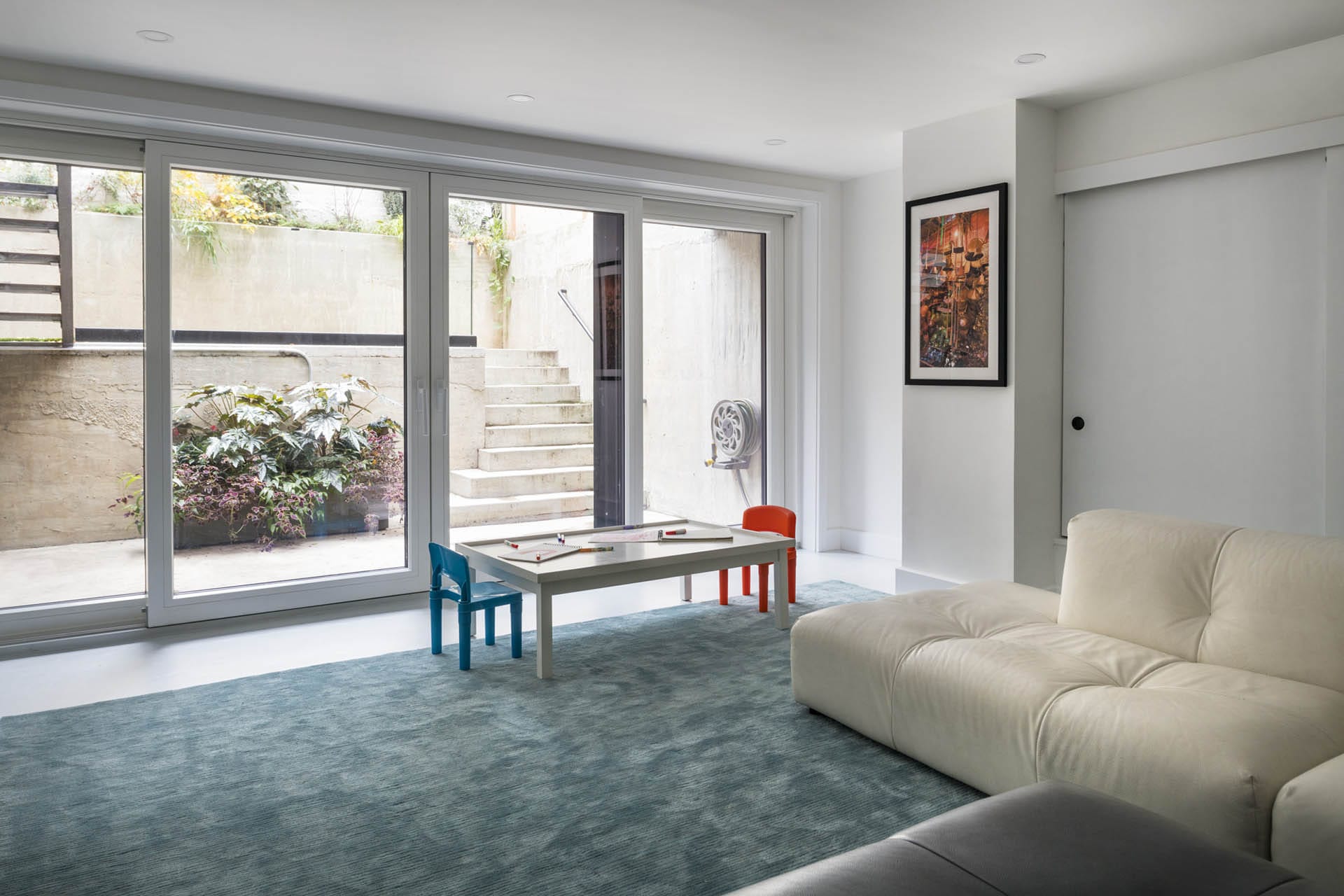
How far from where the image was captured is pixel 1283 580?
243 cm

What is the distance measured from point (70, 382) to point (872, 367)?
4.50 metres

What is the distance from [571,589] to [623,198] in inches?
111

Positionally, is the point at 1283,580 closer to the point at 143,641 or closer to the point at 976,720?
the point at 976,720

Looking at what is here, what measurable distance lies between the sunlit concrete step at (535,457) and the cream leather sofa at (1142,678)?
2.53m

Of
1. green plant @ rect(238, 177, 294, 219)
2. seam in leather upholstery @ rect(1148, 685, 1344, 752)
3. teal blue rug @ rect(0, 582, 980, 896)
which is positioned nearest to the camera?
seam in leather upholstery @ rect(1148, 685, 1344, 752)

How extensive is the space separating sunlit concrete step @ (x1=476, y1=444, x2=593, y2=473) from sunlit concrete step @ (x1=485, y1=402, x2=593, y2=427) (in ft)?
0.51

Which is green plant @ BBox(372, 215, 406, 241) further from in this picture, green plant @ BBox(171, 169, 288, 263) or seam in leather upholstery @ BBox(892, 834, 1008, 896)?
seam in leather upholstery @ BBox(892, 834, 1008, 896)

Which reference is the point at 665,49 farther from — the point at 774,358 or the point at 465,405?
the point at 774,358

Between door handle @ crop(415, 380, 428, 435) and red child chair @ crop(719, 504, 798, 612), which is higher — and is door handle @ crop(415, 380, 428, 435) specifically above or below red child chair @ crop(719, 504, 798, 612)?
above

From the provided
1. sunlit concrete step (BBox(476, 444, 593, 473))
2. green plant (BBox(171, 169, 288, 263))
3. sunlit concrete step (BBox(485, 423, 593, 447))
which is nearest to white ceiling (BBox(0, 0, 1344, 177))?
green plant (BBox(171, 169, 288, 263))

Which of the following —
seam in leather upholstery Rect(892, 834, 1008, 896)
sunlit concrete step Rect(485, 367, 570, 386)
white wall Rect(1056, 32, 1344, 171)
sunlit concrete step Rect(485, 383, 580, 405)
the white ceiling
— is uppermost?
the white ceiling

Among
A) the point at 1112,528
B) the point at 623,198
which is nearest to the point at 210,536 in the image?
the point at 623,198

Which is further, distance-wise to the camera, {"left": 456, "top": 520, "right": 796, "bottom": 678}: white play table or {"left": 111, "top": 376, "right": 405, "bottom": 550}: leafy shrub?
{"left": 111, "top": 376, "right": 405, "bottom": 550}: leafy shrub

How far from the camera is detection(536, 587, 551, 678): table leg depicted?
347 centimetres
